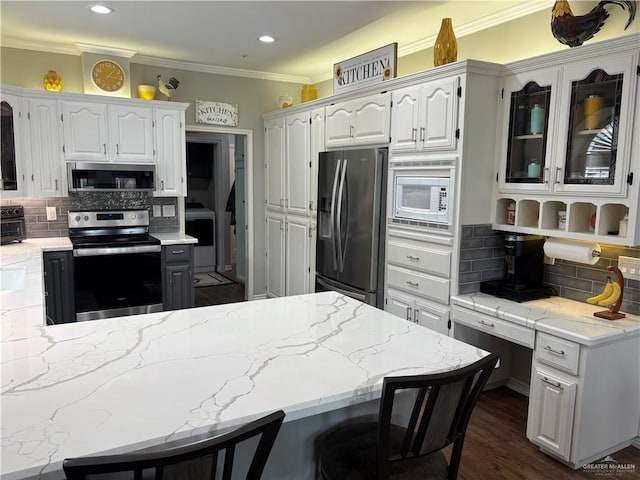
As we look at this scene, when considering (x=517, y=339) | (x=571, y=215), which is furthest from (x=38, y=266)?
(x=571, y=215)

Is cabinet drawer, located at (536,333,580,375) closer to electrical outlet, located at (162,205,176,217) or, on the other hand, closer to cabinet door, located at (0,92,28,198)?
electrical outlet, located at (162,205,176,217)

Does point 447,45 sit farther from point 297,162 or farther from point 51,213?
point 51,213

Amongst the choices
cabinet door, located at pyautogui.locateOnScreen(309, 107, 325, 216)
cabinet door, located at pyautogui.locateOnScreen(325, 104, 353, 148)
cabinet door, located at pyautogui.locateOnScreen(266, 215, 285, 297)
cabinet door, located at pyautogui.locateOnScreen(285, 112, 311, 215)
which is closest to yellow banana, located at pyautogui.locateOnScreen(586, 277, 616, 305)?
cabinet door, located at pyautogui.locateOnScreen(325, 104, 353, 148)

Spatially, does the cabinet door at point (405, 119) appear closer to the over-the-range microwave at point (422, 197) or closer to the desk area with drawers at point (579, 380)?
the over-the-range microwave at point (422, 197)

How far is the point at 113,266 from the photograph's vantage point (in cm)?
419

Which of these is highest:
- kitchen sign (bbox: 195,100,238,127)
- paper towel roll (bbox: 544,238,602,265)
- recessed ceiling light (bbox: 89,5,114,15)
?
recessed ceiling light (bbox: 89,5,114,15)

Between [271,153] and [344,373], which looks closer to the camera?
[344,373]

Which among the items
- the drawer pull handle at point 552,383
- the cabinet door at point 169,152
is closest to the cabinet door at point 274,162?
the cabinet door at point 169,152

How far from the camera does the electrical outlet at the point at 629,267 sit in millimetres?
2627

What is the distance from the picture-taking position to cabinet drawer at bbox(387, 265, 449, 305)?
315cm

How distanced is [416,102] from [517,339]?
5.61 ft

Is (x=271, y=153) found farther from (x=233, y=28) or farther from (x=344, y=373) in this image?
(x=344, y=373)

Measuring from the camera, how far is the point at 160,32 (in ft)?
12.7

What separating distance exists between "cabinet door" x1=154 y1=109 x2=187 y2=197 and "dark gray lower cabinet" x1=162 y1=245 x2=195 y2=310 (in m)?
0.64
